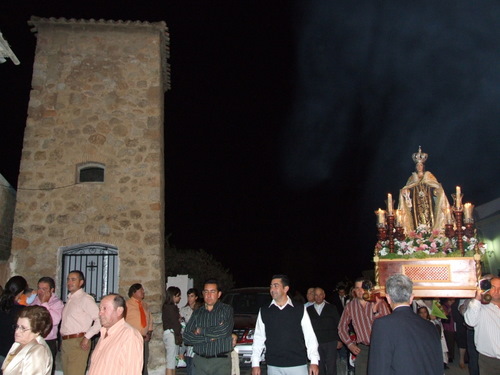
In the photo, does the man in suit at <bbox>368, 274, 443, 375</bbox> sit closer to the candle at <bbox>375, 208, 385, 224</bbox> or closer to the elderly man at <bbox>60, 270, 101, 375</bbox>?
Result: the candle at <bbox>375, 208, 385, 224</bbox>

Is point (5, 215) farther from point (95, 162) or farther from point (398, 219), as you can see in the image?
point (398, 219)

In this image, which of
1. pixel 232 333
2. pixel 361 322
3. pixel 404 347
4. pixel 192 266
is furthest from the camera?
pixel 192 266

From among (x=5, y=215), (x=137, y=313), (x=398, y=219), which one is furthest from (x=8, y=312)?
(x=5, y=215)

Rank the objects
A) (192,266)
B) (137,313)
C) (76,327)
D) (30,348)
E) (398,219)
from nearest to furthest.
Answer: (30,348) < (76,327) < (398,219) < (137,313) < (192,266)

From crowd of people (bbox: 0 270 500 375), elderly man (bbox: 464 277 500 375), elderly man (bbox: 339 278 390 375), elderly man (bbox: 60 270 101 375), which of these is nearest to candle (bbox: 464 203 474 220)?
crowd of people (bbox: 0 270 500 375)

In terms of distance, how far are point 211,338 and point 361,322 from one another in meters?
2.49

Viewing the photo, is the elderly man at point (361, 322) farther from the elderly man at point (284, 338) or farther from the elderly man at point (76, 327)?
the elderly man at point (76, 327)

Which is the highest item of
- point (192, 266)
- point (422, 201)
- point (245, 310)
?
point (192, 266)

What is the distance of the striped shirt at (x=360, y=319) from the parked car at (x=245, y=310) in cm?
279

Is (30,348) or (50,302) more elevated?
(50,302)

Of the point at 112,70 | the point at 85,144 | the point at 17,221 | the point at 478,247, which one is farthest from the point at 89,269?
the point at 478,247

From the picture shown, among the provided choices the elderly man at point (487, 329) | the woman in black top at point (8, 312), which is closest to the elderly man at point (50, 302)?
the woman in black top at point (8, 312)

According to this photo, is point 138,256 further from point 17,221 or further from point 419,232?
point 419,232

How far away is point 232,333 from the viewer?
237 inches
